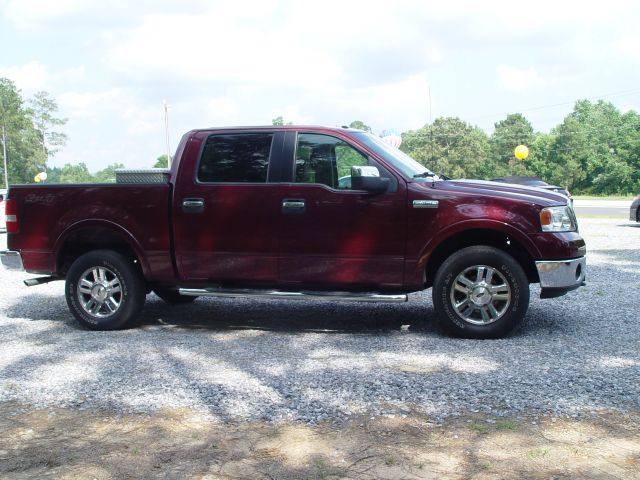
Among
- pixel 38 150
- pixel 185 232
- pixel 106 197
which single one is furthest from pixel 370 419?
pixel 38 150

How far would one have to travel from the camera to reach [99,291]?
716cm

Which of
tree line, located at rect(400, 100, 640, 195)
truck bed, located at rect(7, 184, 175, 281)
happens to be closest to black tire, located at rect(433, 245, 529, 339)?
truck bed, located at rect(7, 184, 175, 281)

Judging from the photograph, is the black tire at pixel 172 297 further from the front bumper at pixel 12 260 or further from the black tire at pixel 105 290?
the front bumper at pixel 12 260

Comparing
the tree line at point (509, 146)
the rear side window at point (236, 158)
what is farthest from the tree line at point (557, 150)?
the rear side window at point (236, 158)

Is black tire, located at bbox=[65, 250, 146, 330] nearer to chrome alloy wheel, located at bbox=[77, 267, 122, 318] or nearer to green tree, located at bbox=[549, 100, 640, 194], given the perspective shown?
chrome alloy wheel, located at bbox=[77, 267, 122, 318]

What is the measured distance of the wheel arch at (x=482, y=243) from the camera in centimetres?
620

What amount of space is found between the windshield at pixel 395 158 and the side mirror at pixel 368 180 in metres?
0.28

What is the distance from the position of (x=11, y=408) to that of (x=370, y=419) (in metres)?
2.41

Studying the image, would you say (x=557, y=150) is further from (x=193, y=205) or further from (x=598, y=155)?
(x=193, y=205)

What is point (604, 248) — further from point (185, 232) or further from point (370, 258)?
point (185, 232)

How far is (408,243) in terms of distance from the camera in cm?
641

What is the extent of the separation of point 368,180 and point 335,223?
52 centimetres

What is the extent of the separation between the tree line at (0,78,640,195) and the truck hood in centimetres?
6296

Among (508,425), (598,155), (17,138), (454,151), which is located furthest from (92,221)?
(17,138)
